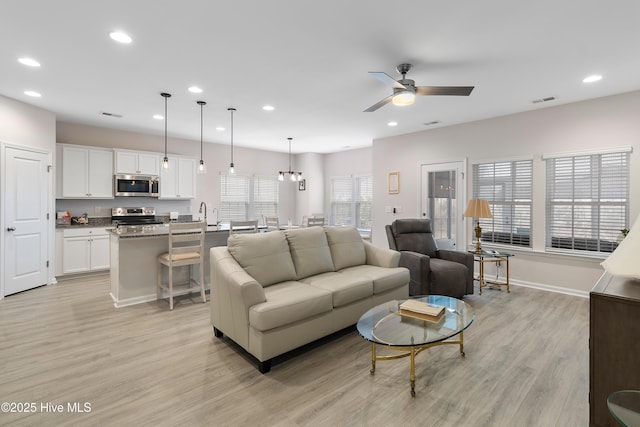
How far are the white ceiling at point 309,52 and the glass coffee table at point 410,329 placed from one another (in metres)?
2.34

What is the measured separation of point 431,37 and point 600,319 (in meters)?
2.39

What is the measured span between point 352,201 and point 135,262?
18.2 ft

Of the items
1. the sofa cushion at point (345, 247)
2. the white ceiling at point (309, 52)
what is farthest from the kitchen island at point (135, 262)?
the white ceiling at point (309, 52)

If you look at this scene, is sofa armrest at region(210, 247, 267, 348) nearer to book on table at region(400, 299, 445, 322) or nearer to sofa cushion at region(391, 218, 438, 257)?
→ book on table at region(400, 299, 445, 322)

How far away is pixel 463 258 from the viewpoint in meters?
4.26

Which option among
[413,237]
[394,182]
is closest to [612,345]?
[413,237]

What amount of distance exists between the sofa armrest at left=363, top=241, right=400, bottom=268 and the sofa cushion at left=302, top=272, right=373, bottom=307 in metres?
0.65

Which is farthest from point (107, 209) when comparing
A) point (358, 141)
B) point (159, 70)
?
point (358, 141)

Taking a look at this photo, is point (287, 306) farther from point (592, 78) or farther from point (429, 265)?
point (592, 78)

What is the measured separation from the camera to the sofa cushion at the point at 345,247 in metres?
3.76

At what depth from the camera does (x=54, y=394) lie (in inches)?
85.1

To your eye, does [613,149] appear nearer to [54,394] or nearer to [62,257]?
[54,394]

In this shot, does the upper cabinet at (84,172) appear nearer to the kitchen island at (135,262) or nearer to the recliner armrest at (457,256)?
the kitchen island at (135,262)

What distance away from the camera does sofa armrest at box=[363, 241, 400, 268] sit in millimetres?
3787
